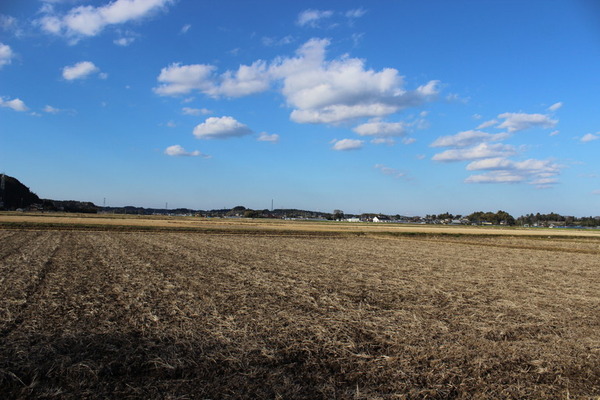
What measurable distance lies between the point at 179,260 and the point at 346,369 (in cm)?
1477

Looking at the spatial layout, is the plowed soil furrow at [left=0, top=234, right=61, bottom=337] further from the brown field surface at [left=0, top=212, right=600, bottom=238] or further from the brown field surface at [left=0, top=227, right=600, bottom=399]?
the brown field surface at [left=0, top=212, right=600, bottom=238]

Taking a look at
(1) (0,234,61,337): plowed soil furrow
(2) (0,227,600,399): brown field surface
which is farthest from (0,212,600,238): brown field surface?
(2) (0,227,600,399): brown field surface

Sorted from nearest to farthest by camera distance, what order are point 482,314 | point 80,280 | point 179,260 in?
1. point 482,314
2. point 80,280
3. point 179,260

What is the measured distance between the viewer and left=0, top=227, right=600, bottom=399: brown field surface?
5.14 meters

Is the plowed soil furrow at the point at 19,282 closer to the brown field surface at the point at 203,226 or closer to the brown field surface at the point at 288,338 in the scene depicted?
the brown field surface at the point at 288,338

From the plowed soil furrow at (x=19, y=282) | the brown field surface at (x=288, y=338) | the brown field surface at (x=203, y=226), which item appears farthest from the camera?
the brown field surface at (x=203, y=226)

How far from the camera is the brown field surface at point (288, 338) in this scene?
514cm

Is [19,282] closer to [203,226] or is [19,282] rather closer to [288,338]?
[288,338]

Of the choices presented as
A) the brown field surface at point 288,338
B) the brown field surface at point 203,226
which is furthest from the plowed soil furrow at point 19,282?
the brown field surface at point 203,226

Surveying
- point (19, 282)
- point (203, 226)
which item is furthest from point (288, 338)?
point (203, 226)

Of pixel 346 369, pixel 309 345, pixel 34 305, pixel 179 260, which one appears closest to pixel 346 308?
pixel 309 345

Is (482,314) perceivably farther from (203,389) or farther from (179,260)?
(179,260)

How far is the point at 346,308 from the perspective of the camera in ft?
31.4

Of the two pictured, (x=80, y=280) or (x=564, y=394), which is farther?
(x=80, y=280)
